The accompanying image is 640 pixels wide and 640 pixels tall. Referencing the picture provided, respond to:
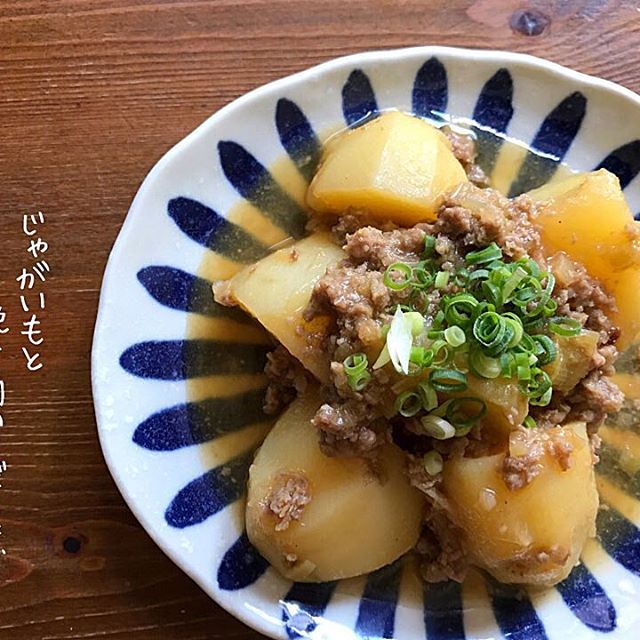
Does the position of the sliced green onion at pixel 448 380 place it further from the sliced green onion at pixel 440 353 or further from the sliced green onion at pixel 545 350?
the sliced green onion at pixel 545 350

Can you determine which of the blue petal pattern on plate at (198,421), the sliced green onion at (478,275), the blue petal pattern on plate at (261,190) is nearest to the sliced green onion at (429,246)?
the sliced green onion at (478,275)

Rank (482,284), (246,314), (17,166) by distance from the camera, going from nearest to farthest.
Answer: (482,284) < (246,314) < (17,166)

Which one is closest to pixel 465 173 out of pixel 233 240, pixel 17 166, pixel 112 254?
pixel 233 240

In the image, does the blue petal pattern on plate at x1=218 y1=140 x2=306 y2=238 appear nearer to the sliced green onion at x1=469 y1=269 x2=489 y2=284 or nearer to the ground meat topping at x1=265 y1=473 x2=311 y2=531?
the sliced green onion at x1=469 y1=269 x2=489 y2=284

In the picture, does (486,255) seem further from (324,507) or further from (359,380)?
(324,507)

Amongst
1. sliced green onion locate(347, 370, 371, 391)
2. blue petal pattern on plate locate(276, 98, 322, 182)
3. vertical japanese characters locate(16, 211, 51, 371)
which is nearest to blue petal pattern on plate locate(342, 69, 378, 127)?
blue petal pattern on plate locate(276, 98, 322, 182)

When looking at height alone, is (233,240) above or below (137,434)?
above

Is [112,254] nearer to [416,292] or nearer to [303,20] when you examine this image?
[416,292]
